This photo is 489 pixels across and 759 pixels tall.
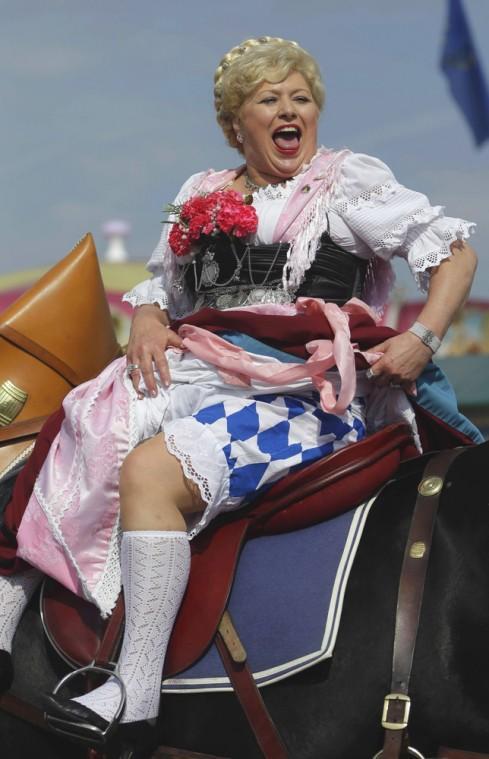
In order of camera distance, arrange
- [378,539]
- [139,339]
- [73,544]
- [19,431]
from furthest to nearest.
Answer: [19,431]
[139,339]
[73,544]
[378,539]

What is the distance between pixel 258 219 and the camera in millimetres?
3215

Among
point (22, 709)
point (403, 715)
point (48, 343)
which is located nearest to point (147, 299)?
point (48, 343)

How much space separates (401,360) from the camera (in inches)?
114

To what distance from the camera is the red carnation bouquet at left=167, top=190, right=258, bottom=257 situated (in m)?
3.17

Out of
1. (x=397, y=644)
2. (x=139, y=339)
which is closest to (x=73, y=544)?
(x=139, y=339)

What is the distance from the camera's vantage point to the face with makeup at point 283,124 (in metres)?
3.28

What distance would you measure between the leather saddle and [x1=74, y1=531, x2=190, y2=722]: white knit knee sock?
0.19 ft

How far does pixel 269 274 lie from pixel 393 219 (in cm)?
39

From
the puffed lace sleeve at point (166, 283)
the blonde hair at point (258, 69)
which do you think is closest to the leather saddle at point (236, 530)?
the puffed lace sleeve at point (166, 283)

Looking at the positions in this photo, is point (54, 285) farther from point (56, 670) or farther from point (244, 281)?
point (56, 670)

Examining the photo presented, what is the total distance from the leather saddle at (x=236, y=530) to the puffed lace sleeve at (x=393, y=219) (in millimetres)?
490

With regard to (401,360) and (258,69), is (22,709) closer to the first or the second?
(401,360)

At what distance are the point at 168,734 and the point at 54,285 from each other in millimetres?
1474

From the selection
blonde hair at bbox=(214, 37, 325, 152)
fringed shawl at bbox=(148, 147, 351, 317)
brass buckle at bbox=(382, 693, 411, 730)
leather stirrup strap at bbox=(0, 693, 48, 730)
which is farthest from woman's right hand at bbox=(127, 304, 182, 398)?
brass buckle at bbox=(382, 693, 411, 730)
